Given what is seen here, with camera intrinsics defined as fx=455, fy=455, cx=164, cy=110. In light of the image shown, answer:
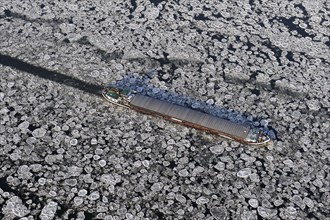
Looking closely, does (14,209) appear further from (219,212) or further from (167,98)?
(167,98)

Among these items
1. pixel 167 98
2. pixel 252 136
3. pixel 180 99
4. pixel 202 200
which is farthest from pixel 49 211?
pixel 252 136

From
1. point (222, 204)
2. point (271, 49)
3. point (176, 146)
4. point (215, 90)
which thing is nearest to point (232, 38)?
point (271, 49)

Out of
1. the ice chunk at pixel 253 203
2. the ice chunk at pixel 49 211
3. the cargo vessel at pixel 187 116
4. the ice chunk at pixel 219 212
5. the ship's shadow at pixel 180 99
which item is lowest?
the ice chunk at pixel 49 211

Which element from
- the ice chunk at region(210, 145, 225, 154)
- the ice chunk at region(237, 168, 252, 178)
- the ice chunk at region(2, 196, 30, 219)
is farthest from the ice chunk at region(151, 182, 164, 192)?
the ice chunk at region(2, 196, 30, 219)

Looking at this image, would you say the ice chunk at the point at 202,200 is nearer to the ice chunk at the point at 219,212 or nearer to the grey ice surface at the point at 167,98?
the grey ice surface at the point at 167,98

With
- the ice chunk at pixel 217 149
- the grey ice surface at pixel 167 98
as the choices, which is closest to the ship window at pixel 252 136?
the grey ice surface at pixel 167 98

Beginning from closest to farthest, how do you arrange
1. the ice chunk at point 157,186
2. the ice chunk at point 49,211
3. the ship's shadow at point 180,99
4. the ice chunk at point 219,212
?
the ice chunk at point 49,211 < the ice chunk at point 219,212 < the ice chunk at point 157,186 < the ship's shadow at point 180,99
